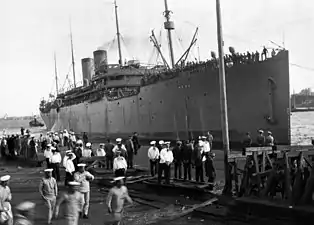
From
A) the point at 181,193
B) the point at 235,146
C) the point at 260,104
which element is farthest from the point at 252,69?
the point at 181,193

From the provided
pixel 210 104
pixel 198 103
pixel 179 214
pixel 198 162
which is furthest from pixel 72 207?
pixel 198 103

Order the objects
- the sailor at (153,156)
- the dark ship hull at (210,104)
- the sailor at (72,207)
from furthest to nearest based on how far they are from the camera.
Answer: the dark ship hull at (210,104) < the sailor at (153,156) < the sailor at (72,207)

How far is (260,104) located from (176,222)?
13188 millimetres

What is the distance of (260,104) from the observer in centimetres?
2017

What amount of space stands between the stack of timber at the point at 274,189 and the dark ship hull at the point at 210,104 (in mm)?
10561

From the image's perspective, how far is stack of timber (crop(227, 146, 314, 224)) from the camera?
24.7 ft

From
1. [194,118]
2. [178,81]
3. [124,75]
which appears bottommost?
[194,118]

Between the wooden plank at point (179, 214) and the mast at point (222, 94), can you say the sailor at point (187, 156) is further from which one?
the wooden plank at point (179, 214)

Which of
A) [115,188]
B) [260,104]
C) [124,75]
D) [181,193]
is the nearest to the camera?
[115,188]

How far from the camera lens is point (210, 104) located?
72.5 ft

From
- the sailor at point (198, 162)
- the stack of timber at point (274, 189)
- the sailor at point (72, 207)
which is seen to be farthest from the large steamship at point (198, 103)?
the sailor at point (72, 207)

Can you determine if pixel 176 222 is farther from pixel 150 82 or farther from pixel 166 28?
pixel 166 28

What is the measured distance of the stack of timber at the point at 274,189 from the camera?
24.7 feet

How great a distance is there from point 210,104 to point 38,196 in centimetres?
1301
